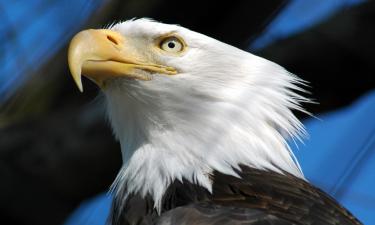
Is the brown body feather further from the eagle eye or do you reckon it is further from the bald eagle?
the eagle eye

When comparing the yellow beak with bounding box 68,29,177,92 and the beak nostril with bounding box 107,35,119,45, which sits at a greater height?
the beak nostril with bounding box 107,35,119,45

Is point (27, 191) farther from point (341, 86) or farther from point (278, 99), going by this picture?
point (278, 99)

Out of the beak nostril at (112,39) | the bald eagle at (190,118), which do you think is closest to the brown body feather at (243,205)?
the bald eagle at (190,118)

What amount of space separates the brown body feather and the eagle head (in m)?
0.08

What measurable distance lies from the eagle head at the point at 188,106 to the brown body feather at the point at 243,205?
81mm

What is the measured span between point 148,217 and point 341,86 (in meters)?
0.91

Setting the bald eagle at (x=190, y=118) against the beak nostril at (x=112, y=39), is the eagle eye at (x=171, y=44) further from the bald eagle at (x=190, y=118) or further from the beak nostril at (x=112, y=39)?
the beak nostril at (x=112, y=39)

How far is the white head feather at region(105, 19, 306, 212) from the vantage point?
10.3 feet

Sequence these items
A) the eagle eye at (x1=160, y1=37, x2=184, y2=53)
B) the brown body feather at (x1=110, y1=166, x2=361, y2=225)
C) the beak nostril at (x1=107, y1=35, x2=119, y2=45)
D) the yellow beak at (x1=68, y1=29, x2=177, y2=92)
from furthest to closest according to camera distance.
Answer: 1. the eagle eye at (x1=160, y1=37, x2=184, y2=53)
2. the beak nostril at (x1=107, y1=35, x2=119, y2=45)
3. the yellow beak at (x1=68, y1=29, x2=177, y2=92)
4. the brown body feather at (x1=110, y1=166, x2=361, y2=225)

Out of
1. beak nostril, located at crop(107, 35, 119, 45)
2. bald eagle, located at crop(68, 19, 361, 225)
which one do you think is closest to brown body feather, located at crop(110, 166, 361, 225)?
bald eagle, located at crop(68, 19, 361, 225)

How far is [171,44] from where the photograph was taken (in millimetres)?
3242

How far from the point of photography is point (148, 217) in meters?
2.80

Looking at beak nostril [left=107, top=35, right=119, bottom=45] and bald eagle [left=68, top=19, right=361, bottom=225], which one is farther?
beak nostril [left=107, top=35, right=119, bottom=45]

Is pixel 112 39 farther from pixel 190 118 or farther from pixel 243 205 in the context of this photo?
pixel 243 205
